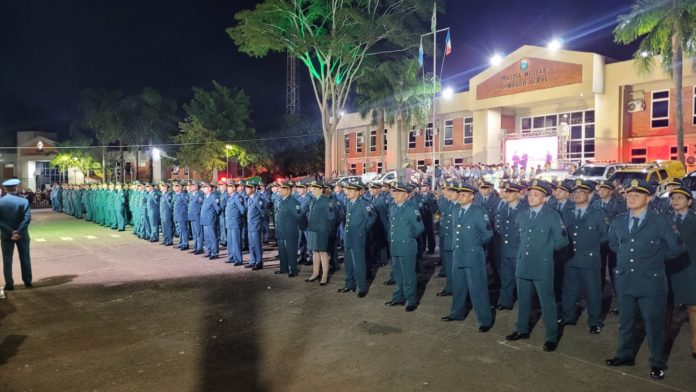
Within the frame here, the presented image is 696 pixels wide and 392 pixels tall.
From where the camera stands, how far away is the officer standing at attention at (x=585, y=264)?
22.0 feet

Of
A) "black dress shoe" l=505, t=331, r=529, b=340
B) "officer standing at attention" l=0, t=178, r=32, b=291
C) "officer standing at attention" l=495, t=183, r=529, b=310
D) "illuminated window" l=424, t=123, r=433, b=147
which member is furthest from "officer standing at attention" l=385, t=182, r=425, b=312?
"illuminated window" l=424, t=123, r=433, b=147

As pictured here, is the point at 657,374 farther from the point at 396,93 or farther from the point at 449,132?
the point at 449,132

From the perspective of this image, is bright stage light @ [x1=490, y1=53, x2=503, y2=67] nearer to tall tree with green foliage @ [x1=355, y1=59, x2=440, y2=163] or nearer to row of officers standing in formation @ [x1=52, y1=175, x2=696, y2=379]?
tall tree with green foliage @ [x1=355, y1=59, x2=440, y2=163]

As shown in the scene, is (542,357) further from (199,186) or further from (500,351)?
(199,186)

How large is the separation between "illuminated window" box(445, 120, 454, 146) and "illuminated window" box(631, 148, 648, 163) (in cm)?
1268

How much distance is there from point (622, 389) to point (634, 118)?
2691cm

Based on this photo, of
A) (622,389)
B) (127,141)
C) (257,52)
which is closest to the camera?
(622,389)

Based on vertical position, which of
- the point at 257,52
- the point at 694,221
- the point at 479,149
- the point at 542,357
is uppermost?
the point at 257,52

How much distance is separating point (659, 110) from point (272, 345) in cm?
2770

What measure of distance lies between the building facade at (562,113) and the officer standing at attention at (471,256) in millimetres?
14890

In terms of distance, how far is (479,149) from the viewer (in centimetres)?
3419

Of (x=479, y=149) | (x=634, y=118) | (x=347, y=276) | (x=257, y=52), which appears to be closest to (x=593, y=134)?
(x=634, y=118)

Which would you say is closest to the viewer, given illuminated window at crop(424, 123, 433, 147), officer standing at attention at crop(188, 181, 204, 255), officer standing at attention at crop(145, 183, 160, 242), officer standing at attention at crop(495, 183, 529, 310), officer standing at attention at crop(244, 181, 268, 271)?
officer standing at attention at crop(495, 183, 529, 310)

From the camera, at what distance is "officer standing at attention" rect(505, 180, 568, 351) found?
5.94m
